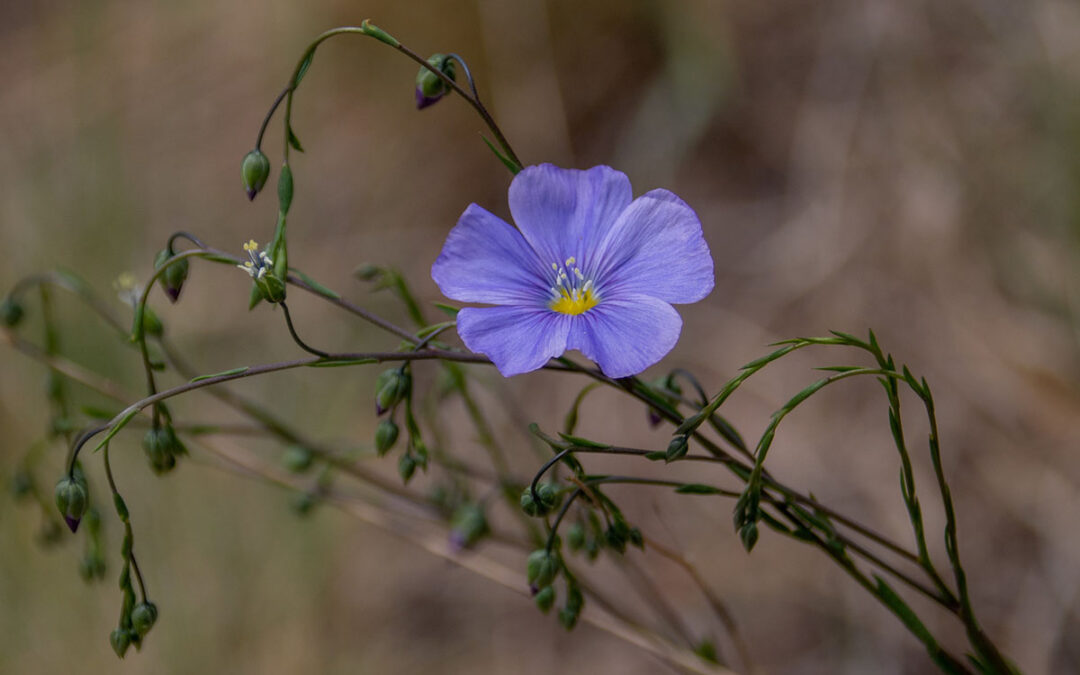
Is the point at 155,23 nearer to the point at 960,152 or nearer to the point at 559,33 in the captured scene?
the point at 559,33

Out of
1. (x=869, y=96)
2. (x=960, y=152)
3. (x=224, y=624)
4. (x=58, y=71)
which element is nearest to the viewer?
(x=224, y=624)

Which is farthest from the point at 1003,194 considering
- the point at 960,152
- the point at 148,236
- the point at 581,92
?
the point at 148,236

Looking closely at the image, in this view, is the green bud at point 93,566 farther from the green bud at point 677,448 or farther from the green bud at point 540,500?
the green bud at point 677,448

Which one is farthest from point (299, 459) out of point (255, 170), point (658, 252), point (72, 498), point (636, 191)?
point (636, 191)

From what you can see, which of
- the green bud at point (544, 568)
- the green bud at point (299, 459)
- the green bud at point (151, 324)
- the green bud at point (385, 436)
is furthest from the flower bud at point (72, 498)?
the green bud at point (544, 568)

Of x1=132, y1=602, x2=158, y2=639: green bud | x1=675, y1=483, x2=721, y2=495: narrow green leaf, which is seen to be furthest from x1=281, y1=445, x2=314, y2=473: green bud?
x1=675, y1=483, x2=721, y2=495: narrow green leaf

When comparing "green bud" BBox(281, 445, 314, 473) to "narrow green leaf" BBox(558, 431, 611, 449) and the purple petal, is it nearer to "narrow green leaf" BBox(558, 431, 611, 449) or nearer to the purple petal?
the purple petal

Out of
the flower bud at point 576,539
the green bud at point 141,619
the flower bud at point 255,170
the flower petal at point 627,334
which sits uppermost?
the flower bud at point 255,170
